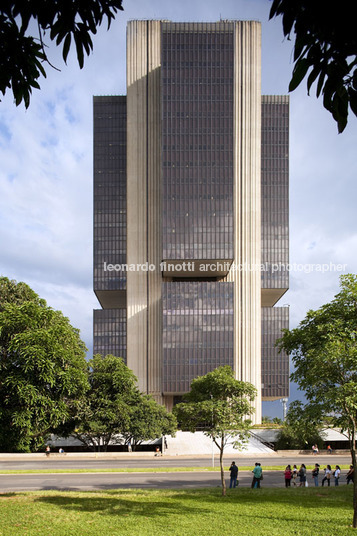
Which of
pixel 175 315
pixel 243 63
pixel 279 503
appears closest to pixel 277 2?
pixel 279 503

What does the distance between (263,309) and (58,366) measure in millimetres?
71820

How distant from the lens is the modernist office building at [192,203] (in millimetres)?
76562

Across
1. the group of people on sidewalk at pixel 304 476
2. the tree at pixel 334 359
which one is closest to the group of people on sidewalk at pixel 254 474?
the group of people on sidewalk at pixel 304 476

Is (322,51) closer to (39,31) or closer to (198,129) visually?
(39,31)

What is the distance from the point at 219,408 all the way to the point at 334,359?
8.04 metres

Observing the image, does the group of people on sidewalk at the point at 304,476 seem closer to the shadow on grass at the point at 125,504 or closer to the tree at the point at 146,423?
the shadow on grass at the point at 125,504

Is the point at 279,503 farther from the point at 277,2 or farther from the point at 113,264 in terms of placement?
the point at 113,264

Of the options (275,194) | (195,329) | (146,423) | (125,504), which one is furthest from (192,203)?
(125,504)

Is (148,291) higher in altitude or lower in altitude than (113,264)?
lower

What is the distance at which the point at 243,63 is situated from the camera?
262 ft

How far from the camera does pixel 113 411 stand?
41.3m

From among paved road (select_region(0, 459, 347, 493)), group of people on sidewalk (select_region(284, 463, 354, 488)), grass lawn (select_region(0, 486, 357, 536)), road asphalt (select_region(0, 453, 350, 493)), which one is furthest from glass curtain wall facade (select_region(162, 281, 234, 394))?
grass lawn (select_region(0, 486, 357, 536))

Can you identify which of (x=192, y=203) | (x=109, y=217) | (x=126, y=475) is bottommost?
(x=126, y=475)

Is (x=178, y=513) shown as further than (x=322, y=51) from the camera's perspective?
Yes
